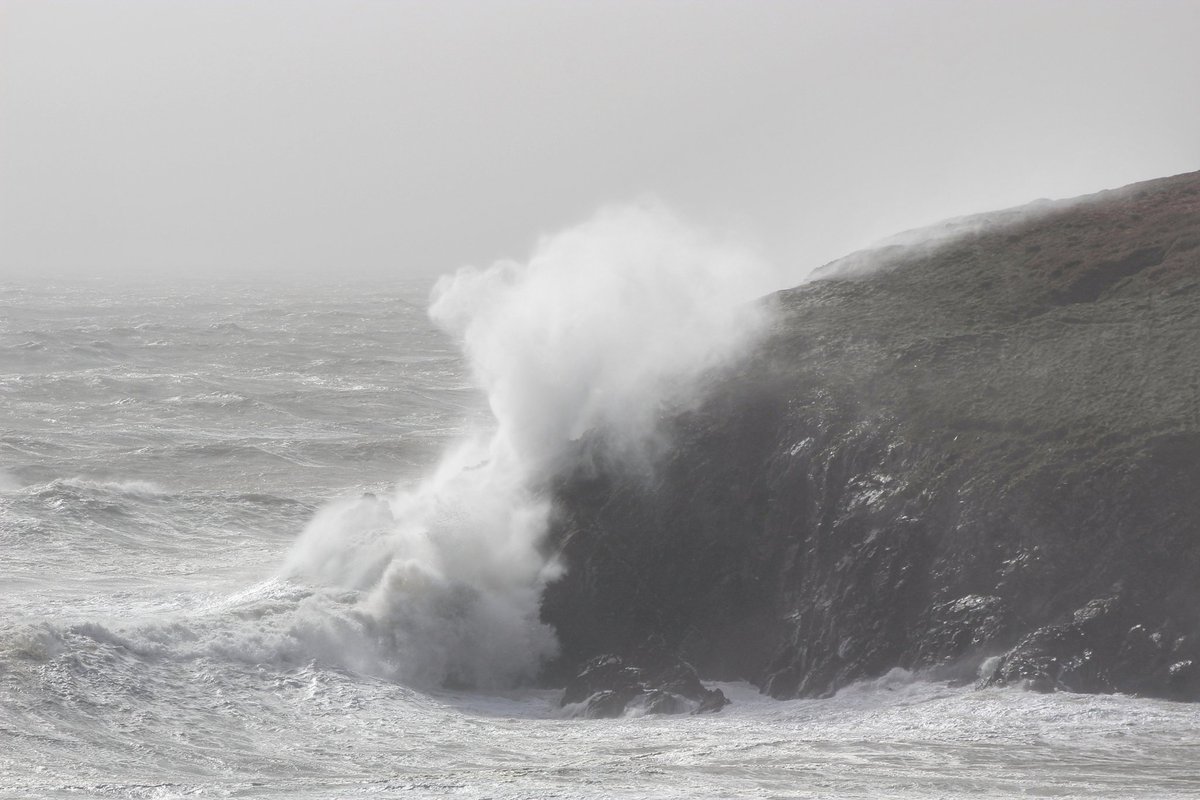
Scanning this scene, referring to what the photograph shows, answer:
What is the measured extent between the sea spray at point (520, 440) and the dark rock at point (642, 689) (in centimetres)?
94

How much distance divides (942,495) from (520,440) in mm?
6727

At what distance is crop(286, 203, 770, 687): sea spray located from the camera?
16.5 m

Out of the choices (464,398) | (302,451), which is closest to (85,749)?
(302,451)

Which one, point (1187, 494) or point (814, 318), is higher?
point (814, 318)

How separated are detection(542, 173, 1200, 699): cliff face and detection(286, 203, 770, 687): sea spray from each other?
1.97 feet

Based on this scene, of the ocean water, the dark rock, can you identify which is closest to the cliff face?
the dark rock

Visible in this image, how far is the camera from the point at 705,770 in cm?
1186

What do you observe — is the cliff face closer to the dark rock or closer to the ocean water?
the dark rock

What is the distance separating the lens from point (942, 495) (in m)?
14.8

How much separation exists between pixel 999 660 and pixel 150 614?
400 inches

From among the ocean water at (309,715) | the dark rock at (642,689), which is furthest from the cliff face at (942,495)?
the ocean water at (309,715)

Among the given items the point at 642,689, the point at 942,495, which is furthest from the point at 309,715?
the point at 942,495

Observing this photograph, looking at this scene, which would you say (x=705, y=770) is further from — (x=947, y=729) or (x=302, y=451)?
(x=302, y=451)

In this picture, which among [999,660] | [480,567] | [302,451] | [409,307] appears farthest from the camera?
[409,307]
